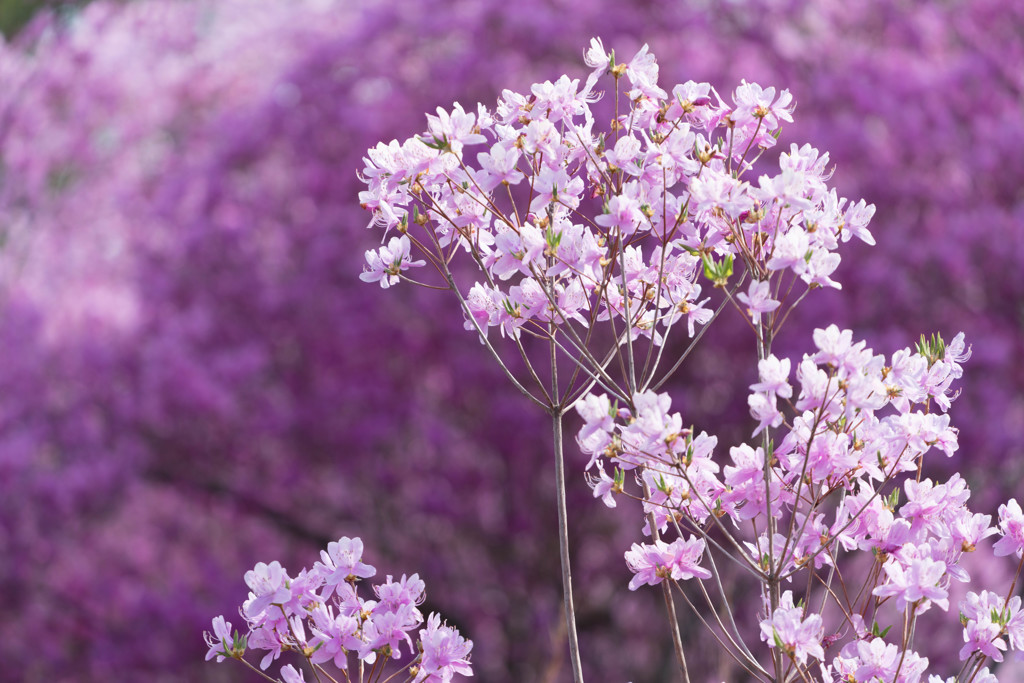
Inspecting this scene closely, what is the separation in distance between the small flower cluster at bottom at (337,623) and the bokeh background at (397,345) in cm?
392

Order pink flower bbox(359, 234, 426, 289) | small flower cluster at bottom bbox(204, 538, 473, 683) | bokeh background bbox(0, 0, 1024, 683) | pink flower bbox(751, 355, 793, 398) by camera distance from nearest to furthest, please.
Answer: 1. pink flower bbox(751, 355, 793, 398)
2. small flower cluster at bottom bbox(204, 538, 473, 683)
3. pink flower bbox(359, 234, 426, 289)
4. bokeh background bbox(0, 0, 1024, 683)

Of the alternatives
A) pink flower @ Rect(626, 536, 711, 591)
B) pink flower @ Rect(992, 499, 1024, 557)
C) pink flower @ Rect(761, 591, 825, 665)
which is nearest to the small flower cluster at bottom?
pink flower @ Rect(626, 536, 711, 591)

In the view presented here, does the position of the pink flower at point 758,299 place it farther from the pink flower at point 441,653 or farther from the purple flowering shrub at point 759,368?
the pink flower at point 441,653

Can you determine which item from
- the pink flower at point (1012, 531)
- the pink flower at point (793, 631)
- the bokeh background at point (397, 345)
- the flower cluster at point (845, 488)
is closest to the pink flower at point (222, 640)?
the flower cluster at point (845, 488)

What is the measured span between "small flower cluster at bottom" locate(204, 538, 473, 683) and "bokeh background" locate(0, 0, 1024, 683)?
3918mm

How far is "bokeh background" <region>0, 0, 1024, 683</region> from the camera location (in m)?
5.27

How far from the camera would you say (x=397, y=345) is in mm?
5691

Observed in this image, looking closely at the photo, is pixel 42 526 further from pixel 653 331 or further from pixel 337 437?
pixel 653 331

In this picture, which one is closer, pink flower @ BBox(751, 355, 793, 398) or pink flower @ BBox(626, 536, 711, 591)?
pink flower @ BBox(751, 355, 793, 398)

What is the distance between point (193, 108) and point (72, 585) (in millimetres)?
4463

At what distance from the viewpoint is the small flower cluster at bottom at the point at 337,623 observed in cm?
133

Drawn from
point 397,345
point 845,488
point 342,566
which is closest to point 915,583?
point 845,488

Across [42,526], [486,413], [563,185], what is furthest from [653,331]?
[42,526]

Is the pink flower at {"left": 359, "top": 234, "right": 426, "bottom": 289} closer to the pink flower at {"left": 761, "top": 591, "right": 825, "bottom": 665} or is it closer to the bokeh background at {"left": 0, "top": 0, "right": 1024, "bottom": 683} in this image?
the pink flower at {"left": 761, "top": 591, "right": 825, "bottom": 665}
